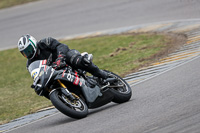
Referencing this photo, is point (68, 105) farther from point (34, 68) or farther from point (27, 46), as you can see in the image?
point (27, 46)

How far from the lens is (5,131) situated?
7.98m

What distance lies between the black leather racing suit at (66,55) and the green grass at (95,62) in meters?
→ 1.72

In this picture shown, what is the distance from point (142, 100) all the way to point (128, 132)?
76.6 inches

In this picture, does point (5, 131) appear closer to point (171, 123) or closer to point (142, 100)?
point (142, 100)

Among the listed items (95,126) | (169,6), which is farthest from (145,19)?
(95,126)

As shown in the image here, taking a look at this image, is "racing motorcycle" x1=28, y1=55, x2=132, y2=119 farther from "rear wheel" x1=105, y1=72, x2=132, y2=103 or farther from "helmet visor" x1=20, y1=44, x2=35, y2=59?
"helmet visor" x1=20, y1=44, x2=35, y2=59

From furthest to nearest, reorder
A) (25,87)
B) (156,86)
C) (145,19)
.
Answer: (145,19)
(25,87)
(156,86)

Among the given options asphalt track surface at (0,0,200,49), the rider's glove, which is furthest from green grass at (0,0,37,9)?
the rider's glove

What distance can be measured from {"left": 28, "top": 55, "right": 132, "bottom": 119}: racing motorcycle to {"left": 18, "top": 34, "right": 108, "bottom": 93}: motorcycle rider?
0.11 m

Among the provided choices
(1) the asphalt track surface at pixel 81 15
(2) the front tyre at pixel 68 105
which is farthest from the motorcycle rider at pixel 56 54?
(1) the asphalt track surface at pixel 81 15

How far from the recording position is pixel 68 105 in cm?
705

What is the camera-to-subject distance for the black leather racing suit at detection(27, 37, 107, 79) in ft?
24.9

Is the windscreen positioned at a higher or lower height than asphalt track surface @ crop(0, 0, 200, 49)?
higher

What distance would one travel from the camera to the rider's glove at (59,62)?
740cm
